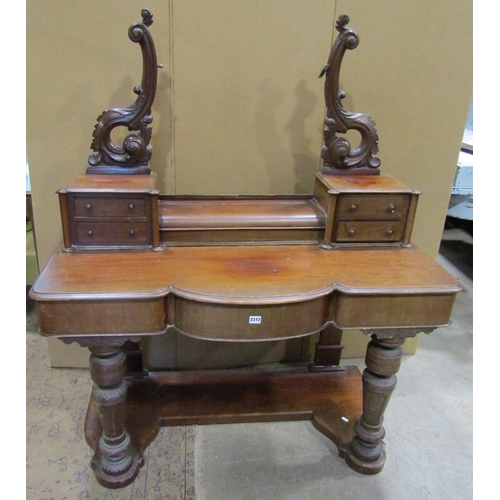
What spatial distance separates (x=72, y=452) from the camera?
1812 mm

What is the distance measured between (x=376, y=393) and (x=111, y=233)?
1.15 metres

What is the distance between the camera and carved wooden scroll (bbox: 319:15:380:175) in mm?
1586

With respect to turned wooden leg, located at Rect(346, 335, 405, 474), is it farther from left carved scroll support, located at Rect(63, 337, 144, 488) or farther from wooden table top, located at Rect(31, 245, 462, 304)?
left carved scroll support, located at Rect(63, 337, 144, 488)

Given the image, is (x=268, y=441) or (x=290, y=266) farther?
(x=268, y=441)

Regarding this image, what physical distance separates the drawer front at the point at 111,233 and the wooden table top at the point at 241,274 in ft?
0.15

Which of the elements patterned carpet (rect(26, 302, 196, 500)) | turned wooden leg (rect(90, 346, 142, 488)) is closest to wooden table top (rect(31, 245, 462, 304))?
turned wooden leg (rect(90, 346, 142, 488))

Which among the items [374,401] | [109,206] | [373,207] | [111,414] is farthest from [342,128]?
[111,414]

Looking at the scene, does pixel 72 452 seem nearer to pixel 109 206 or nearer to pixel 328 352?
pixel 109 206

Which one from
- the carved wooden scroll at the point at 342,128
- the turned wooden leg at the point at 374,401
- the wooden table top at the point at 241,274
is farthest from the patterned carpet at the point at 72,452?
the carved wooden scroll at the point at 342,128

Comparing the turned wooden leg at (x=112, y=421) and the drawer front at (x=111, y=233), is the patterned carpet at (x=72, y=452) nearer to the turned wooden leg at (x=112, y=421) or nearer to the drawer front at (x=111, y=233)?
the turned wooden leg at (x=112, y=421)
